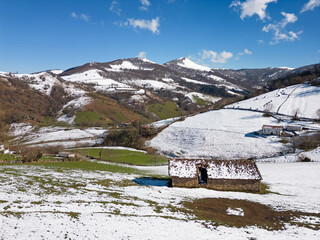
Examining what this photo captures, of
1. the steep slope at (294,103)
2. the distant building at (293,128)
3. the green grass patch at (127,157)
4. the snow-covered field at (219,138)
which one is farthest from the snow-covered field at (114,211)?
the steep slope at (294,103)

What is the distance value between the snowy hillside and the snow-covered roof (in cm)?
8647

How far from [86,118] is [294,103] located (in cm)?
13247

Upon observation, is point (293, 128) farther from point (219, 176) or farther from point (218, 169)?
point (219, 176)

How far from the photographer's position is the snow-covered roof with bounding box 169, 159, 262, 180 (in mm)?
36656

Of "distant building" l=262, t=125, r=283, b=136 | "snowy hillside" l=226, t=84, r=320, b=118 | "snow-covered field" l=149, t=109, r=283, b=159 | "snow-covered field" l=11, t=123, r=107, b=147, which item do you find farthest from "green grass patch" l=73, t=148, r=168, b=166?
"snowy hillside" l=226, t=84, r=320, b=118

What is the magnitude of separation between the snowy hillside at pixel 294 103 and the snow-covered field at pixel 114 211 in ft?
291

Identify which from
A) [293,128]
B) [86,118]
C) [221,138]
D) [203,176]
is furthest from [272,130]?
[86,118]

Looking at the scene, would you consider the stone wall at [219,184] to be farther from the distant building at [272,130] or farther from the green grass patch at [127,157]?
the distant building at [272,130]

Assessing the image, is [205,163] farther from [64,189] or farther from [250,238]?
[64,189]

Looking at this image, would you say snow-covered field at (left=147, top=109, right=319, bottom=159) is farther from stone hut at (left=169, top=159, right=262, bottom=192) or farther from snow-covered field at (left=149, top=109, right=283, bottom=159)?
stone hut at (left=169, top=159, right=262, bottom=192)

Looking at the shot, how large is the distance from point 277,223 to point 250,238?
19.8 feet

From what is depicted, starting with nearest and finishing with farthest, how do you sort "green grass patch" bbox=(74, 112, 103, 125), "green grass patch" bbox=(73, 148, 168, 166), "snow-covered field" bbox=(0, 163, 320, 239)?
"snow-covered field" bbox=(0, 163, 320, 239)
"green grass patch" bbox=(73, 148, 168, 166)
"green grass patch" bbox=(74, 112, 103, 125)

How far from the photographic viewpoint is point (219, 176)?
3681 cm

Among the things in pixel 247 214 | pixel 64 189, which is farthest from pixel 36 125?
pixel 247 214
